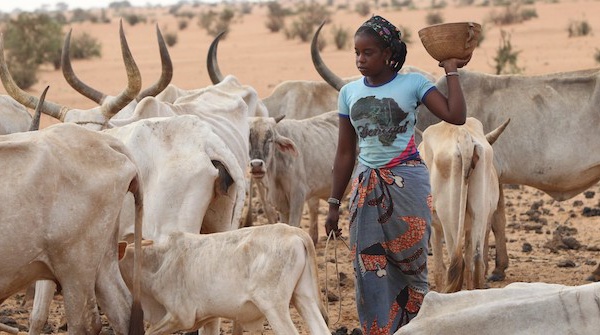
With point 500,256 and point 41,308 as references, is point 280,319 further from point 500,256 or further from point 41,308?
point 500,256

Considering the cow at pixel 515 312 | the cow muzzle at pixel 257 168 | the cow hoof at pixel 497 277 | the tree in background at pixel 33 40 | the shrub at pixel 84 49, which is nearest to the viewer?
the cow at pixel 515 312

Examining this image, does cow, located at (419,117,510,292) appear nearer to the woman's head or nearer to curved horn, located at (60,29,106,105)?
curved horn, located at (60,29,106,105)

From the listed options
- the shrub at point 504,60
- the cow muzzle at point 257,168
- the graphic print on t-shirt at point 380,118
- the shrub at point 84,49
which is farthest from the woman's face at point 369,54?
the shrub at point 84,49

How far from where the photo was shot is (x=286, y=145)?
9602 mm

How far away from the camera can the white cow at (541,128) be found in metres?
9.96

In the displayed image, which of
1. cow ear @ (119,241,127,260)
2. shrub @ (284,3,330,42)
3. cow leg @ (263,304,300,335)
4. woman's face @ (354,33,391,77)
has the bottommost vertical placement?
shrub @ (284,3,330,42)

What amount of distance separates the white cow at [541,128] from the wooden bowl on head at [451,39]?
15.6 ft

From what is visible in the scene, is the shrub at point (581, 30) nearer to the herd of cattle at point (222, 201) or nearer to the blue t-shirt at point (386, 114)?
the herd of cattle at point (222, 201)

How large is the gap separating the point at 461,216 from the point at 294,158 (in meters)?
2.59

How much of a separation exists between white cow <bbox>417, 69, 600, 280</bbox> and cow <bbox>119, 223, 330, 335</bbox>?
3.97m

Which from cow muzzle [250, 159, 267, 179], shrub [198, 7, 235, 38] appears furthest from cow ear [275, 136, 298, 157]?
shrub [198, 7, 235, 38]

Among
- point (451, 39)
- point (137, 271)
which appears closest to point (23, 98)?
point (137, 271)

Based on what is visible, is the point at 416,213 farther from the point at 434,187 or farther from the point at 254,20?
the point at 254,20

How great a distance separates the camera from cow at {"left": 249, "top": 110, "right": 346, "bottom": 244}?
960 centimetres
